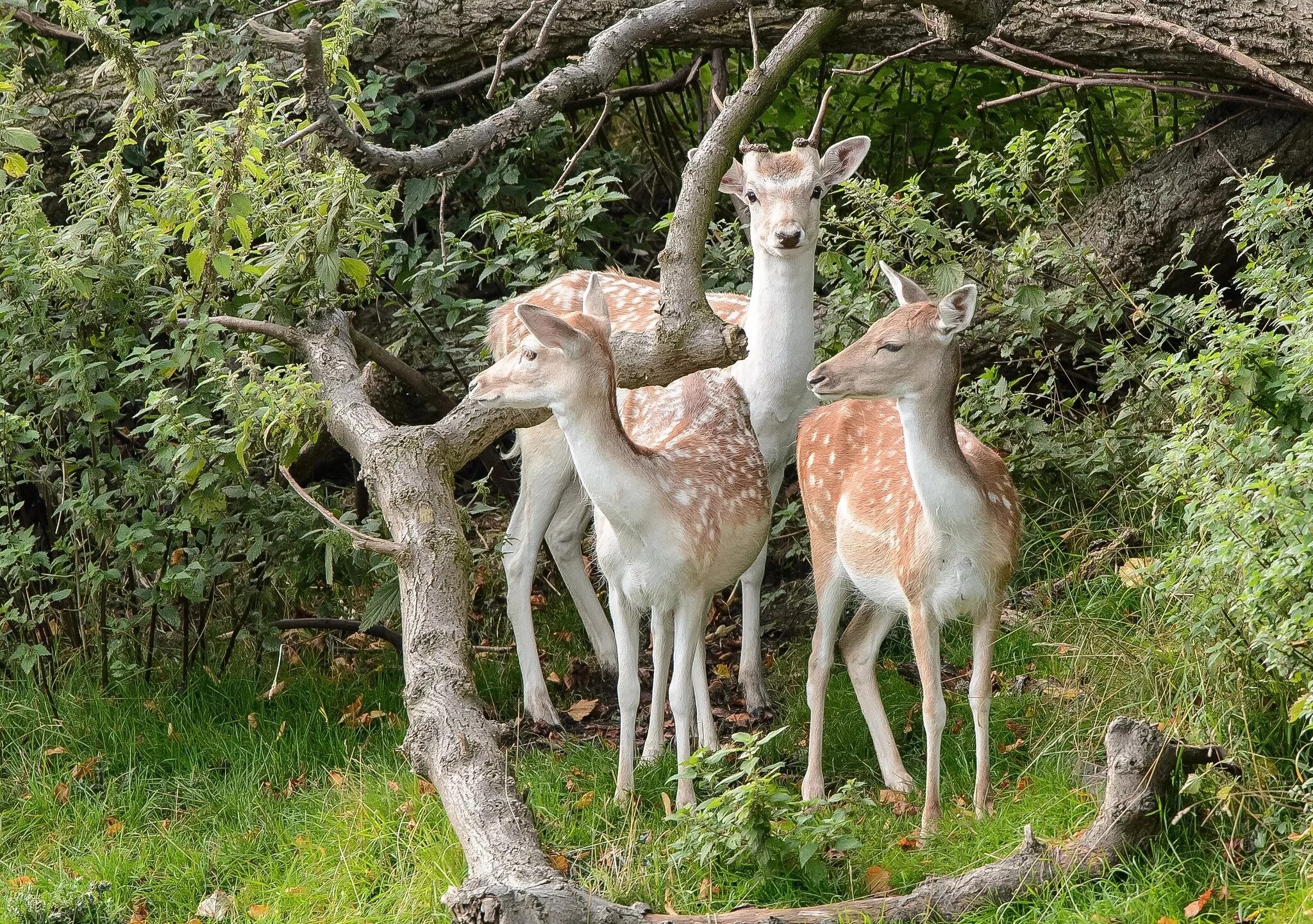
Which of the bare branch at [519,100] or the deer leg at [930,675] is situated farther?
the deer leg at [930,675]

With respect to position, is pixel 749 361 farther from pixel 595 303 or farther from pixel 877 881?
pixel 877 881

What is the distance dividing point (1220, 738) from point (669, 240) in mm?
2340

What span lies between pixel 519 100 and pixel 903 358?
70.6 inches

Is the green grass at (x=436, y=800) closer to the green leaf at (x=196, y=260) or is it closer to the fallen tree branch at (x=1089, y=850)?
the fallen tree branch at (x=1089, y=850)

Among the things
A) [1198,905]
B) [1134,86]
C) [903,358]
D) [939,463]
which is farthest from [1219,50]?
[1198,905]

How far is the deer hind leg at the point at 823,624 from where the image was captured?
5.48 m

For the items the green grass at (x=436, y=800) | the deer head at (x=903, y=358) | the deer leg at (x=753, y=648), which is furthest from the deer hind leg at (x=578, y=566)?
the deer head at (x=903, y=358)

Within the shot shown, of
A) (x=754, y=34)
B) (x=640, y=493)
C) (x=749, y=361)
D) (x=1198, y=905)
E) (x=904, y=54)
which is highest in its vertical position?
(x=754, y=34)

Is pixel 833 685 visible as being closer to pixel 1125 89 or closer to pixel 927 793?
pixel 927 793

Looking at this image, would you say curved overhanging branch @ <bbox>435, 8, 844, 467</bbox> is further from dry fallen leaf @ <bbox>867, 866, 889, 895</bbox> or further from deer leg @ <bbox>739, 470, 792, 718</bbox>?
dry fallen leaf @ <bbox>867, 866, 889, 895</bbox>

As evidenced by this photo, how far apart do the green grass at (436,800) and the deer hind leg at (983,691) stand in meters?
0.08

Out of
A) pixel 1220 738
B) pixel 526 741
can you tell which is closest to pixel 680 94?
pixel 526 741

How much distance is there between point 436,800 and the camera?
5.00 m

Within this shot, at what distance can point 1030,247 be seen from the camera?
6.33m
